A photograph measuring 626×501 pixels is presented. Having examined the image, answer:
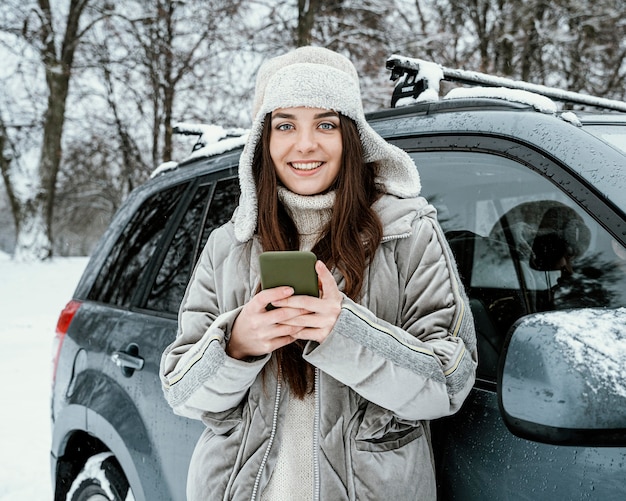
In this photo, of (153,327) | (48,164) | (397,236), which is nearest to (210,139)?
(153,327)

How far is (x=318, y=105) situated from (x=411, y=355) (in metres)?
0.63

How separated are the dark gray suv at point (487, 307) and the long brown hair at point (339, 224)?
26cm

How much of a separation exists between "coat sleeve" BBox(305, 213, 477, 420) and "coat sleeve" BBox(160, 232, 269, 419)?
17 centimetres

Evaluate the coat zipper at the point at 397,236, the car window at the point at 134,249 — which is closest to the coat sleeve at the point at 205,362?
the coat zipper at the point at 397,236

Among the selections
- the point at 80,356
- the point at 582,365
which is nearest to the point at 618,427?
the point at 582,365

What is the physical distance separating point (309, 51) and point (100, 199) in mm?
24034

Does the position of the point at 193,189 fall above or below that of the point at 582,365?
above

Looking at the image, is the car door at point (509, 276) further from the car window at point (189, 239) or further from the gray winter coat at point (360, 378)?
the car window at point (189, 239)

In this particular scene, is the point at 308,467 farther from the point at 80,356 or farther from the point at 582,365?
the point at 80,356

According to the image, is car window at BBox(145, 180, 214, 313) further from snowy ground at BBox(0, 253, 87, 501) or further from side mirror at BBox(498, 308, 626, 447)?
snowy ground at BBox(0, 253, 87, 501)

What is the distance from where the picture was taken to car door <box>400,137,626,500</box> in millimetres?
1058

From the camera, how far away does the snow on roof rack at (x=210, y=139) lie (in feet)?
7.36

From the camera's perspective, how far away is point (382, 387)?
44.4 inches

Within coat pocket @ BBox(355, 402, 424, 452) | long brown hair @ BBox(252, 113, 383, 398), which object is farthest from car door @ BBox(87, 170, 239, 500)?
coat pocket @ BBox(355, 402, 424, 452)
